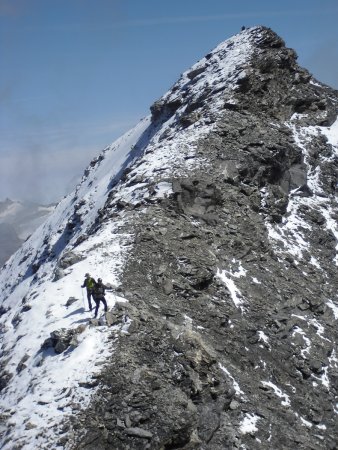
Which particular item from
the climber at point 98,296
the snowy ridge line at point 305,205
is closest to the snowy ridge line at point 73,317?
the climber at point 98,296

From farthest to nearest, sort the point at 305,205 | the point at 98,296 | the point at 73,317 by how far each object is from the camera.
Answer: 1. the point at 305,205
2. the point at 73,317
3. the point at 98,296

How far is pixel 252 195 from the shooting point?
37.4 meters

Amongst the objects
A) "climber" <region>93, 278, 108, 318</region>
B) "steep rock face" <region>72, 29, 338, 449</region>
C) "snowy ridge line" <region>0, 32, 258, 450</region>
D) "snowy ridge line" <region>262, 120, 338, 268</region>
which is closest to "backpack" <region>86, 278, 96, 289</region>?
"climber" <region>93, 278, 108, 318</region>

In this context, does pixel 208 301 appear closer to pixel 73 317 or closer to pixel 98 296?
pixel 98 296

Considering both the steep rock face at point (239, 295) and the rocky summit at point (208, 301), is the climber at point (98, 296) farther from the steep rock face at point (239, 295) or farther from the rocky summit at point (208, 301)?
the steep rock face at point (239, 295)

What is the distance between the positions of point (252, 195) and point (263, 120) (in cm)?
1078

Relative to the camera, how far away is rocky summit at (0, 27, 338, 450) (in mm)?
17922

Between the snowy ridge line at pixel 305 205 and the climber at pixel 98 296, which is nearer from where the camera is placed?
the climber at pixel 98 296

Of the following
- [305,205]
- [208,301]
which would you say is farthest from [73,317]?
[305,205]

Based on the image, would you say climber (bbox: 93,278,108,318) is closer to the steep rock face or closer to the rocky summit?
the rocky summit

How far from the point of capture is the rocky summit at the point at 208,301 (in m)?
17.9

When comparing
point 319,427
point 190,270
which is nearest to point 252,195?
point 190,270

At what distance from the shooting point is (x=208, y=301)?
88.5ft

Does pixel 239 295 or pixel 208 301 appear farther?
pixel 239 295
